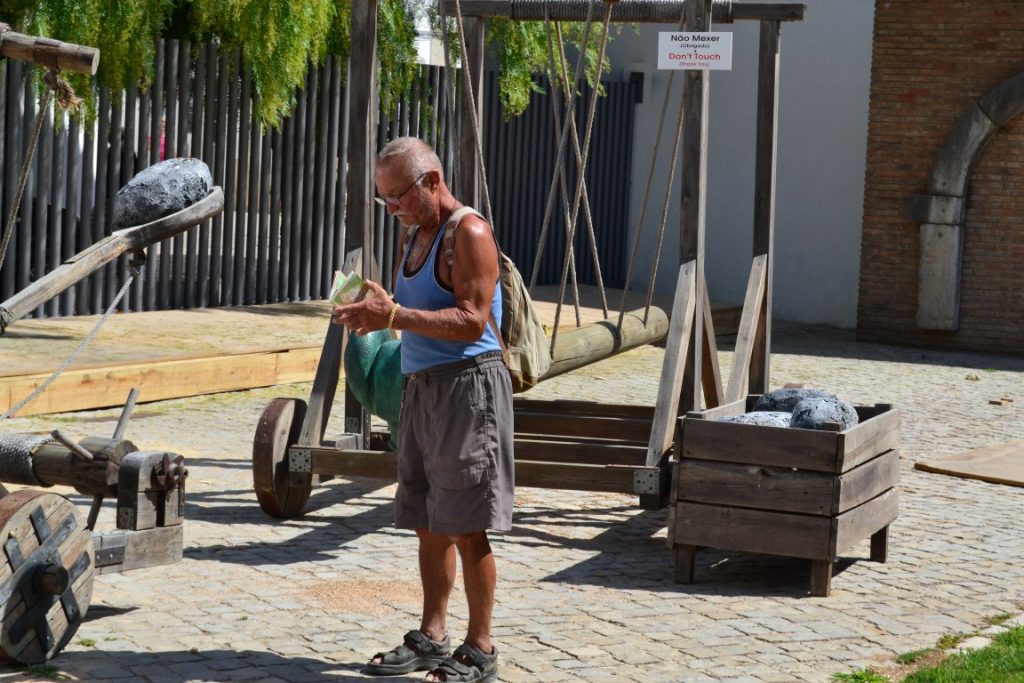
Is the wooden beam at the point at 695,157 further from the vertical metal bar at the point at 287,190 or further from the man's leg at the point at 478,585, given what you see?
the vertical metal bar at the point at 287,190

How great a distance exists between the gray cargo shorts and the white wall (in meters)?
13.0

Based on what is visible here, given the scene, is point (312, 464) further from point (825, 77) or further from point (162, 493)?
point (825, 77)

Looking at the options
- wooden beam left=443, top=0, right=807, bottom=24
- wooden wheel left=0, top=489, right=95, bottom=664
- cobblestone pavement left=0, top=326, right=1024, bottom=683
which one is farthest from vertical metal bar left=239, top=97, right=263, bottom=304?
wooden wheel left=0, top=489, right=95, bottom=664

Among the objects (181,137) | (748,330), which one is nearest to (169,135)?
(181,137)

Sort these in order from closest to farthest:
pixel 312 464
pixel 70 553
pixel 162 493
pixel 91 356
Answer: pixel 70 553 → pixel 162 493 → pixel 312 464 → pixel 91 356

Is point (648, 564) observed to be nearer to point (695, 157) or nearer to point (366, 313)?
point (695, 157)

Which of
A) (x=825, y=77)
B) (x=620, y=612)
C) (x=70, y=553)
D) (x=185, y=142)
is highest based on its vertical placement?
(x=825, y=77)

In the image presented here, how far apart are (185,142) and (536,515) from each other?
273 inches

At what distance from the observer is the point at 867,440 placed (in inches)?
248

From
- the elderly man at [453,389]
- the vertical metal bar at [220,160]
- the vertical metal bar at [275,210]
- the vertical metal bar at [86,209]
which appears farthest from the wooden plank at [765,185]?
the vertical metal bar at [275,210]

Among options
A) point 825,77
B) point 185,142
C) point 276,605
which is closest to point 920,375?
point 825,77

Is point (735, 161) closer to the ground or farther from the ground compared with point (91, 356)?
farther from the ground

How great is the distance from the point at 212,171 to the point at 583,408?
6.30 metres

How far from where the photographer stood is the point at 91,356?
33.5 ft
